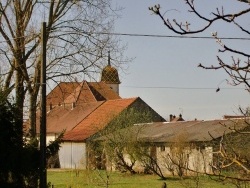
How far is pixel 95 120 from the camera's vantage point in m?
54.6

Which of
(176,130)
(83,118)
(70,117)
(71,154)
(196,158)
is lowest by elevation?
(196,158)

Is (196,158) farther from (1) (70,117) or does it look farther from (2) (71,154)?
(1) (70,117)

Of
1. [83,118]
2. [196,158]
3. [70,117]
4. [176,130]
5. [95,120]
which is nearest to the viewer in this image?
[196,158]

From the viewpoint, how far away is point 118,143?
4075 centimetres

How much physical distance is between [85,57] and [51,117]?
143 ft

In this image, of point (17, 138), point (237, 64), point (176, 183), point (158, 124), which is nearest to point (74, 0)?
point (17, 138)

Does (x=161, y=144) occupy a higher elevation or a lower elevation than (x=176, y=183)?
higher

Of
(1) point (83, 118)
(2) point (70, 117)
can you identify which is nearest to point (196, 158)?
(1) point (83, 118)

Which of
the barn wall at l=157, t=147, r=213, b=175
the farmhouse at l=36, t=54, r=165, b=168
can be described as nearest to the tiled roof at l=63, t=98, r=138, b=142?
the farmhouse at l=36, t=54, r=165, b=168

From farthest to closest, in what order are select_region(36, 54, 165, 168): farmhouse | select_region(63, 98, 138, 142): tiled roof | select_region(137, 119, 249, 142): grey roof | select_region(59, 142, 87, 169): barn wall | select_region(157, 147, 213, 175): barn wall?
select_region(63, 98, 138, 142): tiled roof
select_region(59, 142, 87, 169): barn wall
select_region(36, 54, 165, 168): farmhouse
select_region(137, 119, 249, 142): grey roof
select_region(157, 147, 213, 175): barn wall

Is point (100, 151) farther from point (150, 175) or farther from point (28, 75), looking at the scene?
point (28, 75)

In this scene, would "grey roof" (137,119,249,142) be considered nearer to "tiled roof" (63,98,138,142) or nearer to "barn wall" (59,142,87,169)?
"tiled roof" (63,98,138,142)

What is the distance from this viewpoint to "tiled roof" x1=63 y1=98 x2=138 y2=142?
50438mm

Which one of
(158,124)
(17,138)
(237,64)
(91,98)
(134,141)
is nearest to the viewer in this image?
(237,64)
